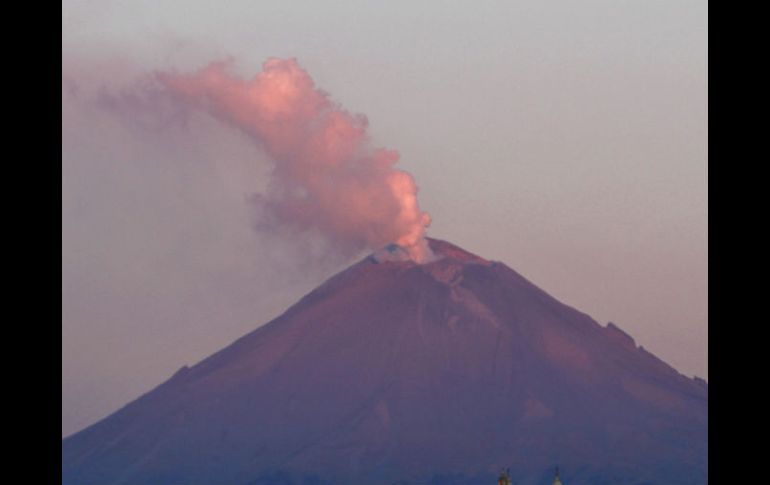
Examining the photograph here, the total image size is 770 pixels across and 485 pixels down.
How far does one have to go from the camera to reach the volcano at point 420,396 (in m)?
176

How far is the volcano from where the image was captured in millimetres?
176125

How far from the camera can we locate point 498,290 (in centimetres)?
18300

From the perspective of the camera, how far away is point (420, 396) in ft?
592
